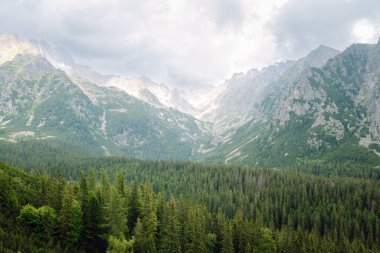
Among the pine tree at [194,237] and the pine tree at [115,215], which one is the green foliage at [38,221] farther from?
the pine tree at [194,237]

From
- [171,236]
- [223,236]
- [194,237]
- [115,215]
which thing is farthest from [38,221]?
[223,236]

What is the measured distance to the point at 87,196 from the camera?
81812mm

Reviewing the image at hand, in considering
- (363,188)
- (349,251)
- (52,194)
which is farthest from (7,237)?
(363,188)

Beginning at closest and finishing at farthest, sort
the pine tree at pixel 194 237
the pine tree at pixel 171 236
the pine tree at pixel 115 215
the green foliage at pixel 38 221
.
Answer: the green foliage at pixel 38 221
the pine tree at pixel 115 215
the pine tree at pixel 171 236
the pine tree at pixel 194 237

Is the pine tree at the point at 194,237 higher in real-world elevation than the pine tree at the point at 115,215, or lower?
lower

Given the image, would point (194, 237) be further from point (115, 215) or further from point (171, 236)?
point (115, 215)

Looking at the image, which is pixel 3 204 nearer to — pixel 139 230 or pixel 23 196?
pixel 23 196

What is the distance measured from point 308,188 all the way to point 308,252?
327ft

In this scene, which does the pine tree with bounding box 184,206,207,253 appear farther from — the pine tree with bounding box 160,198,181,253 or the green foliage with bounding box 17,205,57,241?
the green foliage with bounding box 17,205,57,241

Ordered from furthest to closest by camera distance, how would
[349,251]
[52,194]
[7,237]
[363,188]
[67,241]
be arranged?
1. [363,188]
2. [349,251]
3. [52,194]
4. [67,241]
5. [7,237]

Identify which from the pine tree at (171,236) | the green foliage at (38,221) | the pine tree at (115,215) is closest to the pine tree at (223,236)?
the pine tree at (171,236)

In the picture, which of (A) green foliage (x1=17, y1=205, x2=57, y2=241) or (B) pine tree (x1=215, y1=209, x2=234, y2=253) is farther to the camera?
(B) pine tree (x1=215, y1=209, x2=234, y2=253)

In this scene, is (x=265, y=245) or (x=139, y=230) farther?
(x=265, y=245)

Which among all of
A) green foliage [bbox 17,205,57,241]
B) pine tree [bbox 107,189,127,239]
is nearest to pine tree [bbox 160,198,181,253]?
pine tree [bbox 107,189,127,239]
